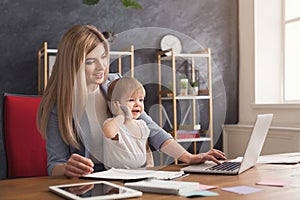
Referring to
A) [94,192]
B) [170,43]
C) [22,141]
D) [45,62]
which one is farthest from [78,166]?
[170,43]

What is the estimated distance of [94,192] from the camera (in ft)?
3.55

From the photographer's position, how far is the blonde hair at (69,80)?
142cm

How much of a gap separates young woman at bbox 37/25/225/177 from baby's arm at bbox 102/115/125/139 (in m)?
0.04

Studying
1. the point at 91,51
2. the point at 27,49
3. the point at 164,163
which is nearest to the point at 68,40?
the point at 91,51

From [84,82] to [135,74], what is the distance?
0.20 metres

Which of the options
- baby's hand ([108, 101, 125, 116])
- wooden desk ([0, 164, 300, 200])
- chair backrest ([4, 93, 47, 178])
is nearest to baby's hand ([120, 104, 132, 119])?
baby's hand ([108, 101, 125, 116])

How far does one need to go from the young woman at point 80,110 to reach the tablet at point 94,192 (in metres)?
0.20

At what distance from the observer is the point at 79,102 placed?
1418 millimetres

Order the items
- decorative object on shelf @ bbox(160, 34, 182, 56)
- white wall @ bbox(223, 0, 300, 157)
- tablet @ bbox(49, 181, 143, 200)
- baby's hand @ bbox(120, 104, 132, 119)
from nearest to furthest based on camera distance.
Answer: tablet @ bbox(49, 181, 143, 200)
baby's hand @ bbox(120, 104, 132, 119)
white wall @ bbox(223, 0, 300, 157)
decorative object on shelf @ bbox(160, 34, 182, 56)

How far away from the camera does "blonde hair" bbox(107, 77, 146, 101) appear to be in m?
1.24

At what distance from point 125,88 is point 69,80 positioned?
0.32m

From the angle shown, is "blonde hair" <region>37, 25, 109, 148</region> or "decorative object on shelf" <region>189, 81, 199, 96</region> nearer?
"blonde hair" <region>37, 25, 109, 148</region>

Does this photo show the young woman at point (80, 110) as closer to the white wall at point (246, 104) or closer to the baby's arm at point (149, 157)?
the baby's arm at point (149, 157)

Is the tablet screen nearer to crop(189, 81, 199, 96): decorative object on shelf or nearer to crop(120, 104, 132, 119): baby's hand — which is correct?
crop(120, 104, 132, 119): baby's hand
